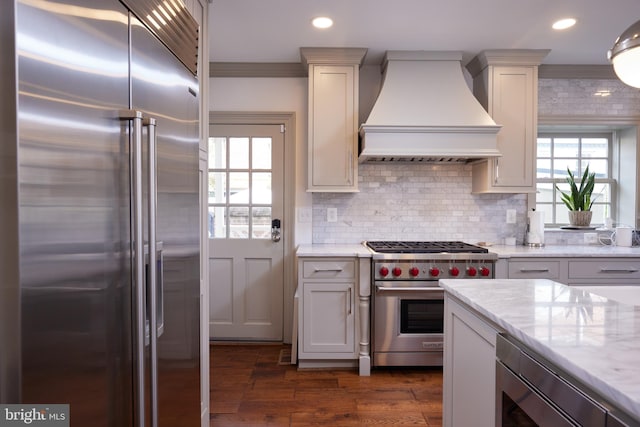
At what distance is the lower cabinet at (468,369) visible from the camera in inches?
48.9

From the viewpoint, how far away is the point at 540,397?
0.94 m

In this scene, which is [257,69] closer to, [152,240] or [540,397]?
[152,240]

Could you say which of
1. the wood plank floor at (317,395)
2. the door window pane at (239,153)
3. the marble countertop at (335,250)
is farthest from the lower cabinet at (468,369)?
the door window pane at (239,153)

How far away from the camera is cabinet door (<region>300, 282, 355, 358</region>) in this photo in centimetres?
280

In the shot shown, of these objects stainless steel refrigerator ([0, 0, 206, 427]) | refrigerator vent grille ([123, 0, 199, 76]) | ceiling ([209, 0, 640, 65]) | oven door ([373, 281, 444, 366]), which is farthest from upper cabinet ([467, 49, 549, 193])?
stainless steel refrigerator ([0, 0, 206, 427])

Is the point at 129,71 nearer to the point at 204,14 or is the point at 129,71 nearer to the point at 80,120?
the point at 80,120

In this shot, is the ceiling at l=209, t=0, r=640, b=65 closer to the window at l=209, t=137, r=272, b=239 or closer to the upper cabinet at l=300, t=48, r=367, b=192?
the upper cabinet at l=300, t=48, r=367, b=192

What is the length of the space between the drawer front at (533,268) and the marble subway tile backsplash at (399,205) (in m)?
0.56

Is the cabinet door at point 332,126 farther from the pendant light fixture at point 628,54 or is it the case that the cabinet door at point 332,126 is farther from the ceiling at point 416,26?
the pendant light fixture at point 628,54

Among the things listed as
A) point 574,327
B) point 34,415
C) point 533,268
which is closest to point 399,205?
point 533,268

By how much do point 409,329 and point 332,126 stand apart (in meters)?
1.69

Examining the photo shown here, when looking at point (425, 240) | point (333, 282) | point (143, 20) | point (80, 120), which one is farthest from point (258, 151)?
point (80, 120)

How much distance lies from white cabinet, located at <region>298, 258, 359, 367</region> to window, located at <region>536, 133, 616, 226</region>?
2.06 m

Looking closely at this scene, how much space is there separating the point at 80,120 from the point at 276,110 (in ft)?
8.65
